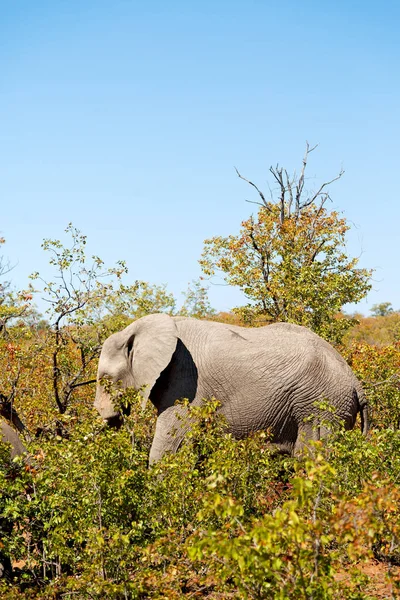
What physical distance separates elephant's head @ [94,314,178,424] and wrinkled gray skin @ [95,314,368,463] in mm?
17

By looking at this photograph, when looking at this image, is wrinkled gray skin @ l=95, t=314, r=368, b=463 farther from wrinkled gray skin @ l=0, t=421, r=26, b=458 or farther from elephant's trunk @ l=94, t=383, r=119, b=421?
wrinkled gray skin @ l=0, t=421, r=26, b=458

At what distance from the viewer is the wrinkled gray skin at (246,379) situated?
10.5 m

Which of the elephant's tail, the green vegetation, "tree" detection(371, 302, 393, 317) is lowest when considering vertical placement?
the green vegetation

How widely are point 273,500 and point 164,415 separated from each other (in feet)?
9.52

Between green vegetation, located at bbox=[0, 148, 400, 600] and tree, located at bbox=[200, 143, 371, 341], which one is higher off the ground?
tree, located at bbox=[200, 143, 371, 341]

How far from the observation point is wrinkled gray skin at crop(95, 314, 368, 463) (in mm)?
10469

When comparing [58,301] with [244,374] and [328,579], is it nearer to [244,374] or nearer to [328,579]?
[244,374]

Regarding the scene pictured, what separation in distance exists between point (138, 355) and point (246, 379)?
1.78 metres

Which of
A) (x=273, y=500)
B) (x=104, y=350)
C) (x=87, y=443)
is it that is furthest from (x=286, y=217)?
(x=87, y=443)

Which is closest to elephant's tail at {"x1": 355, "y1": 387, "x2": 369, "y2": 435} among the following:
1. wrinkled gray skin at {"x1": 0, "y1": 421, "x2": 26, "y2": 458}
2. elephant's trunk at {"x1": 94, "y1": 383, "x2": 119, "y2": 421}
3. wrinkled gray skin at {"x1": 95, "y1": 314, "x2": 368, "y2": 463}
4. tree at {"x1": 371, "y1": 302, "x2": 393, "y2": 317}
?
wrinkled gray skin at {"x1": 95, "y1": 314, "x2": 368, "y2": 463}

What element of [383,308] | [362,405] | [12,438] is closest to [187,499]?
[12,438]

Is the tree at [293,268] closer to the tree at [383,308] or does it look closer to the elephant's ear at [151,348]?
the elephant's ear at [151,348]

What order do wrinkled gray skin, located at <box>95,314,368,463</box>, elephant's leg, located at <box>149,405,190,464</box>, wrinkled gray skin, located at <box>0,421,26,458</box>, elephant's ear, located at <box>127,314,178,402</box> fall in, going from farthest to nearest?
1. elephant's ear, located at <box>127,314,178,402</box>
2. wrinkled gray skin, located at <box>95,314,368,463</box>
3. elephant's leg, located at <box>149,405,190,464</box>
4. wrinkled gray skin, located at <box>0,421,26,458</box>

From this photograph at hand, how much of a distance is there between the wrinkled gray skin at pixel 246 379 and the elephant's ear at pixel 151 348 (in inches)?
0.6
